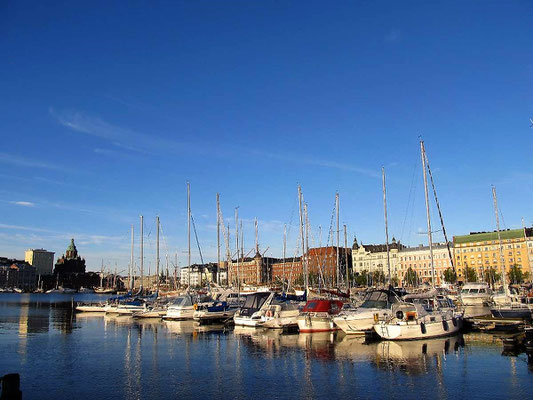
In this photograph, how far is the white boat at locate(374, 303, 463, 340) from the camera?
3716 centimetres

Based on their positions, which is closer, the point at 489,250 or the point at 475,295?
the point at 475,295

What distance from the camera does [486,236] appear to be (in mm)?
183750

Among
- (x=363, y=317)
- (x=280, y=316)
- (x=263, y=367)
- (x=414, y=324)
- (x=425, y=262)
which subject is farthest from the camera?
(x=425, y=262)

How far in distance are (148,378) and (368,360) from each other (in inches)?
544

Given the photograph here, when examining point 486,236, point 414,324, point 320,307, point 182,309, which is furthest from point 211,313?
point 486,236

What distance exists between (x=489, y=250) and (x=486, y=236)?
7104 millimetres

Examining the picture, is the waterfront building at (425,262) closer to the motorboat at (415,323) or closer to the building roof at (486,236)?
the building roof at (486,236)

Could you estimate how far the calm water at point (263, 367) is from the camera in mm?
22469

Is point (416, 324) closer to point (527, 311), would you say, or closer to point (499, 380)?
point (499, 380)

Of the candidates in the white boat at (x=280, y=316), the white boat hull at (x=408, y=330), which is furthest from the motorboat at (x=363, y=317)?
the white boat at (x=280, y=316)

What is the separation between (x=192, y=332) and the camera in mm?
48312

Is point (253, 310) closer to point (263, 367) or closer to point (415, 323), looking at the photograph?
point (415, 323)

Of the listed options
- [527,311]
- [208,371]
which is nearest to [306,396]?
[208,371]

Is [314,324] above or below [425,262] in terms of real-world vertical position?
below
